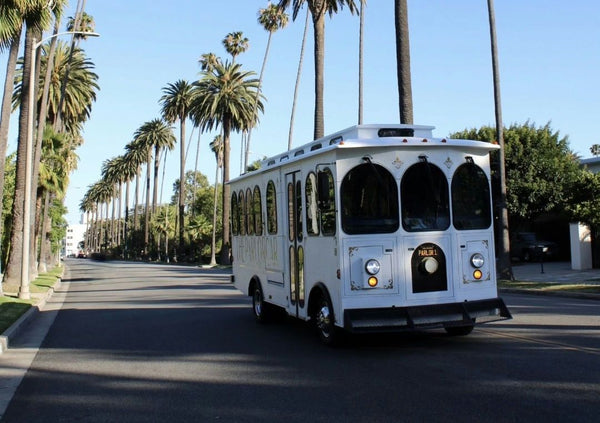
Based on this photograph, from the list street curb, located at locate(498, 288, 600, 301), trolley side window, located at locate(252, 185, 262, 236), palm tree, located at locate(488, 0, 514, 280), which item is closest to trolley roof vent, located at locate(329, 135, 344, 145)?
trolley side window, located at locate(252, 185, 262, 236)

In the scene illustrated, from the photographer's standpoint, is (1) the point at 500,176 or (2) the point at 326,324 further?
(1) the point at 500,176

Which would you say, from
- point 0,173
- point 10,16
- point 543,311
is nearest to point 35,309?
point 0,173

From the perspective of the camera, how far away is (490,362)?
8.26 metres

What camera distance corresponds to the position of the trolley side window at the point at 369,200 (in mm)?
9164

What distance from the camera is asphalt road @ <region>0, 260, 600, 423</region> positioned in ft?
20.9

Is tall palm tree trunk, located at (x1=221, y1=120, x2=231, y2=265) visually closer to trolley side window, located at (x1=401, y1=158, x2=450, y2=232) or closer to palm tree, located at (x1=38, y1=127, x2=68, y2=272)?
palm tree, located at (x1=38, y1=127, x2=68, y2=272)

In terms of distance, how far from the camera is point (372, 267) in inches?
354

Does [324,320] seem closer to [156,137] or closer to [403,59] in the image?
[403,59]

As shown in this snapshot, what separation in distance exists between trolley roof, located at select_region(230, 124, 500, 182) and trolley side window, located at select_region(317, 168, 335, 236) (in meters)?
Answer: 0.41

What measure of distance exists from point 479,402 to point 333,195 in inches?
151

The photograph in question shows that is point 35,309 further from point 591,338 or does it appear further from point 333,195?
point 591,338

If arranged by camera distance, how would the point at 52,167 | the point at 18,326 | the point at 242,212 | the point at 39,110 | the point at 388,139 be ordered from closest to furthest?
the point at 388,139, the point at 18,326, the point at 242,212, the point at 52,167, the point at 39,110

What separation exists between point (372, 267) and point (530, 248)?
2763 cm

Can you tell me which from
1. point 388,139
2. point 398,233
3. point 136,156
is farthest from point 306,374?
point 136,156
